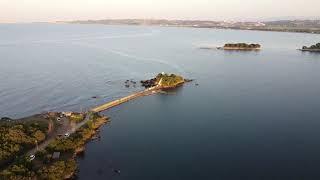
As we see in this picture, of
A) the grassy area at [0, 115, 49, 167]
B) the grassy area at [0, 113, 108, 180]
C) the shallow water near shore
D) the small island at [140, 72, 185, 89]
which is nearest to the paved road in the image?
the grassy area at [0, 115, 49, 167]

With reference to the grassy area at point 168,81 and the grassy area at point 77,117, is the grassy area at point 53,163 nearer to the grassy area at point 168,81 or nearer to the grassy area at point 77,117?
the grassy area at point 77,117

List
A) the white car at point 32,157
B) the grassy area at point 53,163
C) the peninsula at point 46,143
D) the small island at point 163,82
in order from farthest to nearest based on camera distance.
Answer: the small island at point 163,82 < the white car at point 32,157 < the peninsula at point 46,143 < the grassy area at point 53,163

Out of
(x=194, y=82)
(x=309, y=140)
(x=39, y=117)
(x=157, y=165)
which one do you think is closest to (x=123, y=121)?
(x=39, y=117)

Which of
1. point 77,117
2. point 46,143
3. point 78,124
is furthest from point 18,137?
point 77,117

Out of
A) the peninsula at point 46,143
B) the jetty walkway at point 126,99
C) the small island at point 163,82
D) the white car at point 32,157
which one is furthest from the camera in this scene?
the small island at point 163,82

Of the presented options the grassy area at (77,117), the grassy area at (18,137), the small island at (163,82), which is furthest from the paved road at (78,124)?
the small island at (163,82)

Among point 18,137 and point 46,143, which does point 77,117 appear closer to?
point 46,143

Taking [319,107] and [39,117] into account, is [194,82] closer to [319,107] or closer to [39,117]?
[319,107]
